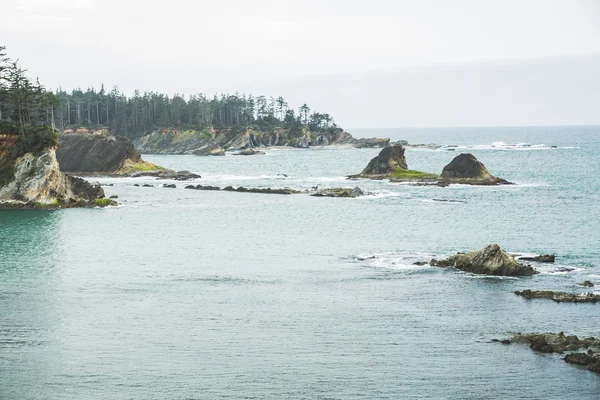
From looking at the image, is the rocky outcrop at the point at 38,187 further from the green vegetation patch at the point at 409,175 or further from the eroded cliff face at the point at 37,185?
the green vegetation patch at the point at 409,175

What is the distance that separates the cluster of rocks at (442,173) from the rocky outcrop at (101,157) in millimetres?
49437

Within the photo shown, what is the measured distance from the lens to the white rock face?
9700 cm

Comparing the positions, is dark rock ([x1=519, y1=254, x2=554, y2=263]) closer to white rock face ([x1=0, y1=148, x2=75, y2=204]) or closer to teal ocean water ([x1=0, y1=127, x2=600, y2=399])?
teal ocean water ([x1=0, y1=127, x2=600, y2=399])

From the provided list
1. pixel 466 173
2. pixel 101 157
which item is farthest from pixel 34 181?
pixel 466 173

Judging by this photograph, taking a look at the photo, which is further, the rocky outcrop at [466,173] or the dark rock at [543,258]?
the rocky outcrop at [466,173]

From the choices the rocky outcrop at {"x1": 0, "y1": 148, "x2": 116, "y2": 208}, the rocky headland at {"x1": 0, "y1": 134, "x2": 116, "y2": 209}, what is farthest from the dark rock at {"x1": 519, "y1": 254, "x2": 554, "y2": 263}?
the rocky outcrop at {"x1": 0, "y1": 148, "x2": 116, "y2": 208}

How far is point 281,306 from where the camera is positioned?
4834 centimetres

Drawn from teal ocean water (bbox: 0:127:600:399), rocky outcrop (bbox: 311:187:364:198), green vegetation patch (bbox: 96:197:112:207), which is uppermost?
rocky outcrop (bbox: 311:187:364:198)

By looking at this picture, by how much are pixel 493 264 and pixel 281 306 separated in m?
18.1

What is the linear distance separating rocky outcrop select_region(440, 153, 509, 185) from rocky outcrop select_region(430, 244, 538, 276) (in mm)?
73849

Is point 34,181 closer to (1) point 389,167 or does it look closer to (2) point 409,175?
(2) point 409,175

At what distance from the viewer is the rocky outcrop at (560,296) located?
4753 cm

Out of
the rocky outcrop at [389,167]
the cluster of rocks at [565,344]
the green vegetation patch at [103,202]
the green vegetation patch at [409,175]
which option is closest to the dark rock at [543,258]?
the cluster of rocks at [565,344]

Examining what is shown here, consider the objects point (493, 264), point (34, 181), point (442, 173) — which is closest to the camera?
point (493, 264)
